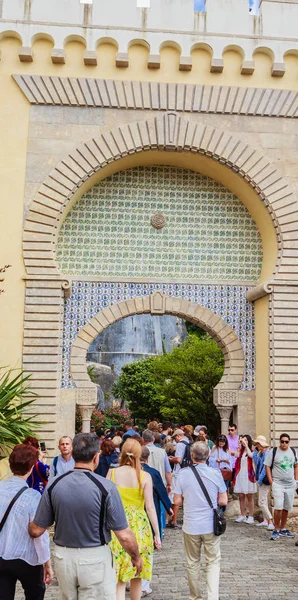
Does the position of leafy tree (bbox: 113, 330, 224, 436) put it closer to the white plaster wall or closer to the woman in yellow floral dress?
the white plaster wall

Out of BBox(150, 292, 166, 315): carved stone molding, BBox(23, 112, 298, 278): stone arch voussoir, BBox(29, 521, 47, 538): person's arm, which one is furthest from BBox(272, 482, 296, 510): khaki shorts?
BBox(29, 521, 47, 538): person's arm

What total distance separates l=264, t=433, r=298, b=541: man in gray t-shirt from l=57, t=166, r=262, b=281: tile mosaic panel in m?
4.28

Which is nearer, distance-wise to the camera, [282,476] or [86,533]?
[86,533]

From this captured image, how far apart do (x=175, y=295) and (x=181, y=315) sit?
405mm

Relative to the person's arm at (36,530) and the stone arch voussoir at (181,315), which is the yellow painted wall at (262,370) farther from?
the person's arm at (36,530)

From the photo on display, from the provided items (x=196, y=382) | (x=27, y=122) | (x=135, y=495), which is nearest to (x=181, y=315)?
(x=27, y=122)

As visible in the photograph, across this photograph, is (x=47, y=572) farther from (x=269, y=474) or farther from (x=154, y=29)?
(x=154, y=29)

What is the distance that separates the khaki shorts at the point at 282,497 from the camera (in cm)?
891

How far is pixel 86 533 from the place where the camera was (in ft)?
12.1

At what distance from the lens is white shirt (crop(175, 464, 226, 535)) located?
17.5 ft

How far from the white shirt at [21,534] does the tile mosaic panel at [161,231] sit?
330 inches

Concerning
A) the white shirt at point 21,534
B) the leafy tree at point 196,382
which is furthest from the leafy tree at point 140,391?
the white shirt at point 21,534

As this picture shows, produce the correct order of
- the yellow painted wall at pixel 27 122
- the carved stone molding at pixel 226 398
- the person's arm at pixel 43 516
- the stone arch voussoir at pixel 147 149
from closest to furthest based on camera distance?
1. the person's arm at pixel 43 516
2. the yellow painted wall at pixel 27 122
3. the stone arch voussoir at pixel 147 149
4. the carved stone molding at pixel 226 398

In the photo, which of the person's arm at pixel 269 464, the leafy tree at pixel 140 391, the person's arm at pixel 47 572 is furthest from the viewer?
the leafy tree at pixel 140 391
